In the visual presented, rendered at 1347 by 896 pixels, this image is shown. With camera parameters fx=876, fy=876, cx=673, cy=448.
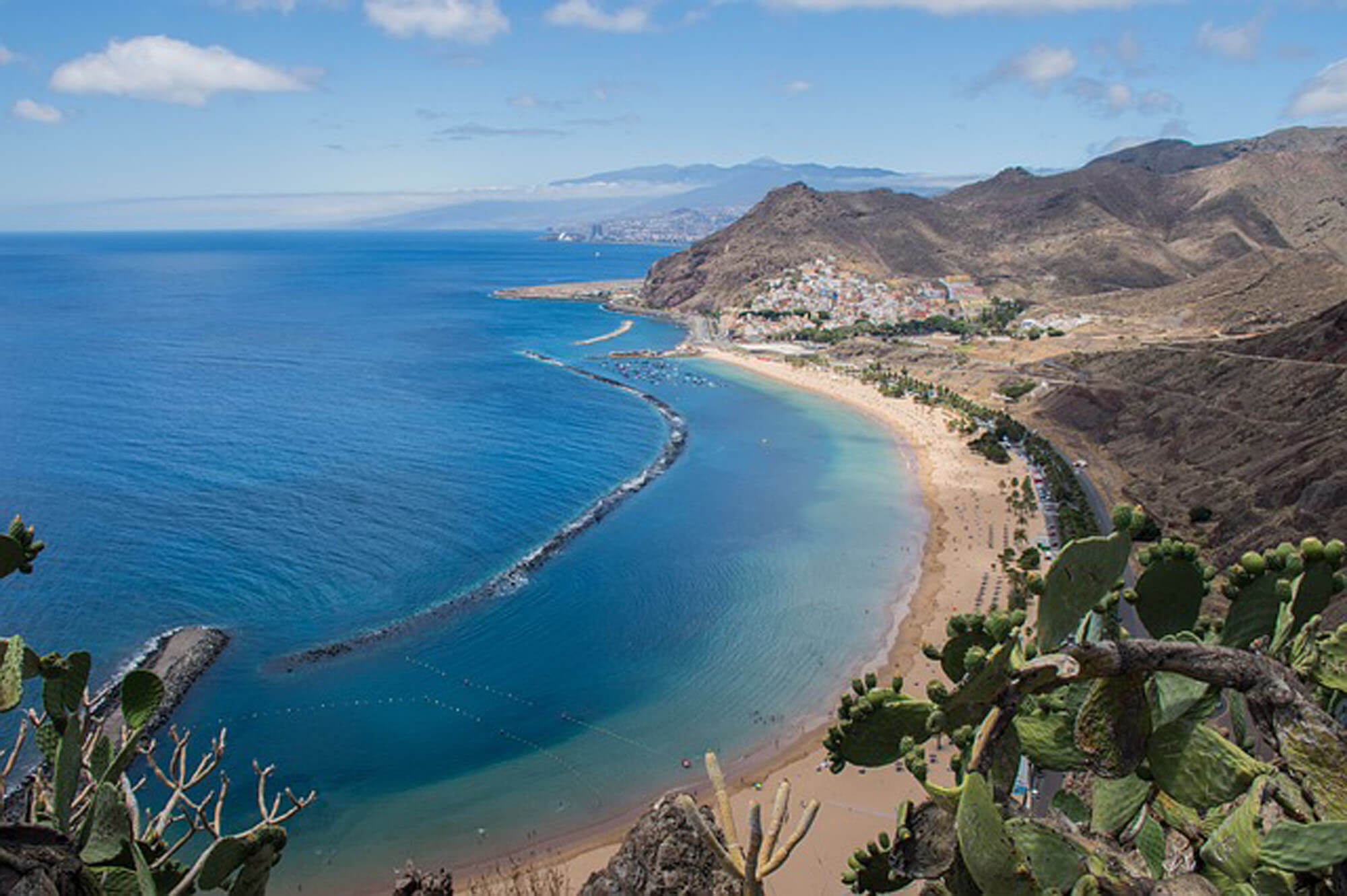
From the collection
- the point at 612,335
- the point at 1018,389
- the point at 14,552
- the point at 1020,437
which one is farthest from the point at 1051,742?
the point at 612,335

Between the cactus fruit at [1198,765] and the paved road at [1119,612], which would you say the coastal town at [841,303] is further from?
the cactus fruit at [1198,765]

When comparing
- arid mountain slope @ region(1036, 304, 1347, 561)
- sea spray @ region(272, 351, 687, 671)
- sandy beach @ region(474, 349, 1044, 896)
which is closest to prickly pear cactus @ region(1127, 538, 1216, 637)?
sandy beach @ region(474, 349, 1044, 896)

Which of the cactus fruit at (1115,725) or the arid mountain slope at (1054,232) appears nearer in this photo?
the cactus fruit at (1115,725)

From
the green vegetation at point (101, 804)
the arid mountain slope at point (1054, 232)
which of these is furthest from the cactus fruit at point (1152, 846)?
the arid mountain slope at point (1054, 232)

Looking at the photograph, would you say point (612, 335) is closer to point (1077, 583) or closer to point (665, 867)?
point (665, 867)

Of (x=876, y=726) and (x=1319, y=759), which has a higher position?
(x=1319, y=759)

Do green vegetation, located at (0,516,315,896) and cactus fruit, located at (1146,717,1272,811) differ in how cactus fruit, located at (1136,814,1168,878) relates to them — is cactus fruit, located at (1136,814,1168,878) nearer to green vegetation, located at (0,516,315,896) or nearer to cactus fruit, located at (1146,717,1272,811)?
cactus fruit, located at (1146,717,1272,811)
